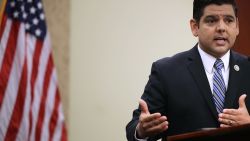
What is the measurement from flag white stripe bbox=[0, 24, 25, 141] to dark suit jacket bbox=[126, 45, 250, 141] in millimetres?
758

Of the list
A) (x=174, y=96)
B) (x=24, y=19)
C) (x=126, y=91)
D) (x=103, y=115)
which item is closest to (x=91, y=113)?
(x=103, y=115)

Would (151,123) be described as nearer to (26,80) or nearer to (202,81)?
(202,81)

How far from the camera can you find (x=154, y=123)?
1866mm

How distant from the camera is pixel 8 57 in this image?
8.52ft

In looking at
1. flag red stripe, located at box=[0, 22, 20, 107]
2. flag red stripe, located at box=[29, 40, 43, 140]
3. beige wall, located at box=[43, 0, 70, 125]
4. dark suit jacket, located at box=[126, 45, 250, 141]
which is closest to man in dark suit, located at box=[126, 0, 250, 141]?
dark suit jacket, located at box=[126, 45, 250, 141]

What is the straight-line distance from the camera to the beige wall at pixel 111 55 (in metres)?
3.65

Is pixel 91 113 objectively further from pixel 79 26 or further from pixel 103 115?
pixel 79 26

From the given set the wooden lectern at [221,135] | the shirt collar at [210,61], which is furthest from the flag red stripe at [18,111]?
the wooden lectern at [221,135]

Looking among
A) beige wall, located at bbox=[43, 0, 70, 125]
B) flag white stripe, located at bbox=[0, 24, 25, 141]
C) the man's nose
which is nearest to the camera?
the man's nose

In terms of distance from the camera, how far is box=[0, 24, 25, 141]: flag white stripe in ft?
8.39

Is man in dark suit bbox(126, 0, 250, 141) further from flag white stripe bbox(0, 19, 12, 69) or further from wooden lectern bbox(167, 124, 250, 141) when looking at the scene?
flag white stripe bbox(0, 19, 12, 69)

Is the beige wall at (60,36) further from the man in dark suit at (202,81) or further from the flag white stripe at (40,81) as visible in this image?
the man in dark suit at (202,81)

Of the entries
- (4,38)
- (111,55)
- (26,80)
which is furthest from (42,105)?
(111,55)

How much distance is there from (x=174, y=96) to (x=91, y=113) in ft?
5.04
